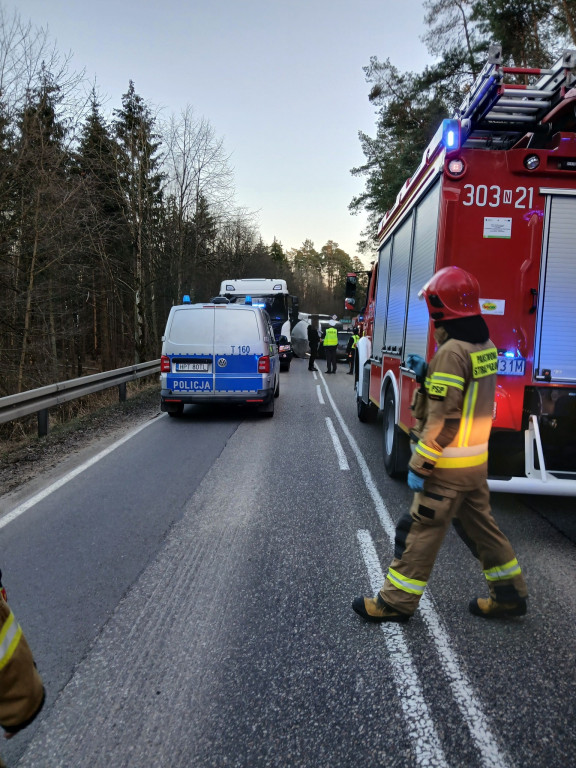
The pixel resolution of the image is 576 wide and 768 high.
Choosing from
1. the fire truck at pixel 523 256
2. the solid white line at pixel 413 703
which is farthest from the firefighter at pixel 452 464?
the fire truck at pixel 523 256

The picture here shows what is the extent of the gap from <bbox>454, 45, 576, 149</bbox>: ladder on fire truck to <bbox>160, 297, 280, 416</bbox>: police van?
566 centimetres

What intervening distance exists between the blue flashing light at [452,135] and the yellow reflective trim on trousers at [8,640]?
4.38 m

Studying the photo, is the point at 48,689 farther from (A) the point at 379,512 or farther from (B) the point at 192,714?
(A) the point at 379,512

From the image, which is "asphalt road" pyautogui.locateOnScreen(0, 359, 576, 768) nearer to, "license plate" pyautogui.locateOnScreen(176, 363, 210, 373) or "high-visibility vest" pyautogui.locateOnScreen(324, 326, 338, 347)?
"license plate" pyautogui.locateOnScreen(176, 363, 210, 373)

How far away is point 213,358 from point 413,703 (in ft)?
24.9

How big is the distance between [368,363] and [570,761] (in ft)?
22.3

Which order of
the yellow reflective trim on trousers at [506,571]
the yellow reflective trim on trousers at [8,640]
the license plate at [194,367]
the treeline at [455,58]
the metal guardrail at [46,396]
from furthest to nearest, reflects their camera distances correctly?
the treeline at [455,58], the license plate at [194,367], the metal guardrail at [46,396], the yellow reflective trim on trousers at [506,571], the yellow reflective trim on trousers at [8,640]

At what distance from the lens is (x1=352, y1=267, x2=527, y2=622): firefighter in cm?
293

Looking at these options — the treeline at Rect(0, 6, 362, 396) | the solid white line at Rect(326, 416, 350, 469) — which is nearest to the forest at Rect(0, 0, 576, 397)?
the treeline at Rect(0, 6, 362, 396)

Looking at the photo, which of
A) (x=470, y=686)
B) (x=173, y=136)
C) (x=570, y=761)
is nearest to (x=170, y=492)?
(x=470, y=686)

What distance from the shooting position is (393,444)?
6.08 m

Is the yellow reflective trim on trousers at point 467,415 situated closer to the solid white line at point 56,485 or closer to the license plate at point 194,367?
the solid white line at point 56,485

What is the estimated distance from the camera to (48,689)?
258 cm

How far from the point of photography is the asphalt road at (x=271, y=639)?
225 cm
